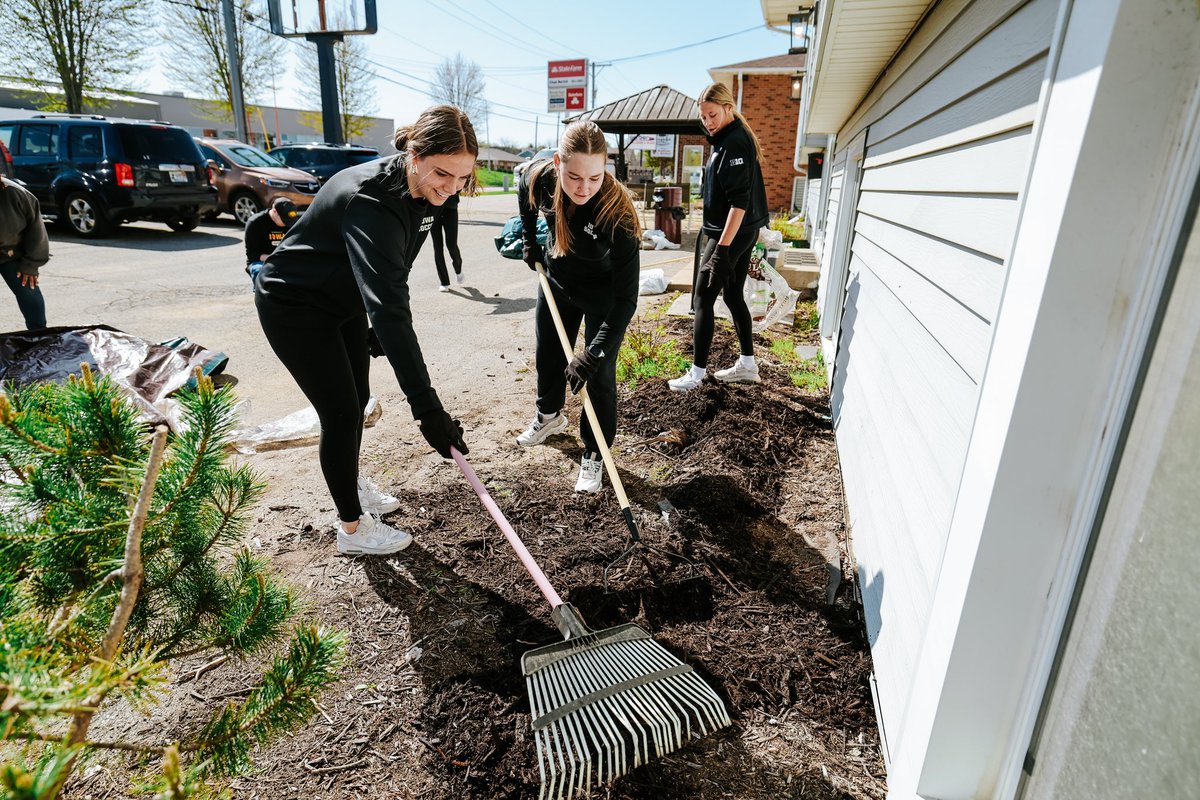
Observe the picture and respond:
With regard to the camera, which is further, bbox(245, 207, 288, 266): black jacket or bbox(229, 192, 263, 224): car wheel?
bbox(229, 192, 263, 224): car wheel

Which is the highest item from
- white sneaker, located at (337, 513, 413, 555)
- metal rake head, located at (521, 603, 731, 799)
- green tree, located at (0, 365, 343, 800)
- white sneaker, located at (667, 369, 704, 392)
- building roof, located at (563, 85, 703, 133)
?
building roof, located at (563, 85, 703, 133)

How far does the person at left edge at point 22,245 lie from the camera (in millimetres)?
4637

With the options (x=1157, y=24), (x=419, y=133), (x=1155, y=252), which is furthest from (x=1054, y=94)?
(x=419, y=133)

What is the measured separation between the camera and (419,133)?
220cm

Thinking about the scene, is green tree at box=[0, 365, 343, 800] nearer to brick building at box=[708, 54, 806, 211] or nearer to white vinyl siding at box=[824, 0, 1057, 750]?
white vinyl siding at box=[824, 0, 1057, 750]

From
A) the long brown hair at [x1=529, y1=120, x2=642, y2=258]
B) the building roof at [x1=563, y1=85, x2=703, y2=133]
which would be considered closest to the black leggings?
the long brown hair at [x1=529, y1=120, x2=642, y2=258]

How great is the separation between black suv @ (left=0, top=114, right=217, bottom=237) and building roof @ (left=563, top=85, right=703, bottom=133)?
9240 millimetres

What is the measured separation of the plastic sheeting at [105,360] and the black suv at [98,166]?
28.0 ft

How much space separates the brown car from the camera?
12.8 m

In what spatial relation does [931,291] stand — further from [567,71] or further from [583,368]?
[567,71]

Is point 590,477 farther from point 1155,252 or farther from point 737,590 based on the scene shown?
point 1155,252

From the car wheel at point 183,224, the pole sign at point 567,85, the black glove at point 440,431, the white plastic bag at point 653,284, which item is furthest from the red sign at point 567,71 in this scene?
the black glove at point 440,431

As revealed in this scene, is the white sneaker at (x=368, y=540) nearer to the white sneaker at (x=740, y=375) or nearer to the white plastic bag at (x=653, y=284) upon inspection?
the white sneaker at (x=740, y=375)

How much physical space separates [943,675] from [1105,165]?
1108 millimetres
